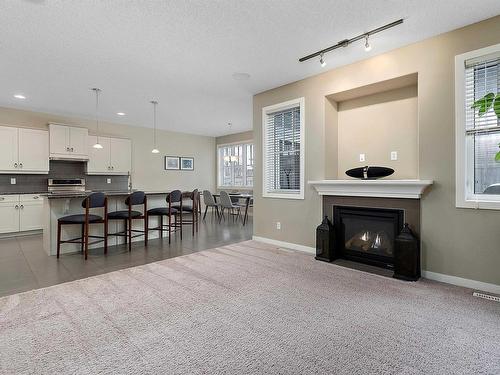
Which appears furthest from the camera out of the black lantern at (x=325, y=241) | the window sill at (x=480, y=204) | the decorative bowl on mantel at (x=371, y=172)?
the black lantern at (x=325, y=241)

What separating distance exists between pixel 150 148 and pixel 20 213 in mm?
Result: 3395

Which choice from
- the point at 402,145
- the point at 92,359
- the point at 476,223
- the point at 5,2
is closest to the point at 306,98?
the point at 402,145

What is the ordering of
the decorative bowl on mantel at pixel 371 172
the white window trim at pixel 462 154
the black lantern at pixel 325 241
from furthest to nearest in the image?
the black lantern at pixel 325 241
the decorative bowl on mantel at pixel 371 172
the white window trim at pixel 462 154

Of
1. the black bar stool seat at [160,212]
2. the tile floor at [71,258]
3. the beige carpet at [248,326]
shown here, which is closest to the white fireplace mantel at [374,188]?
the beige carpet at [248,326]

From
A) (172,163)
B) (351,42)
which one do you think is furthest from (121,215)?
(172,163)

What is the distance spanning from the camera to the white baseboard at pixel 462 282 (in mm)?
2628

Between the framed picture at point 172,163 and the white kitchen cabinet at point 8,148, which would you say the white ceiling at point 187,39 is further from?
the framed picture at point 172,163

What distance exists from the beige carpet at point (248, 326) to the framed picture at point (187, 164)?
231 inches

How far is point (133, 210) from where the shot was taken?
480cm

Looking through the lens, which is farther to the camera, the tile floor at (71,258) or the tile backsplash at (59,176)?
the tile backsplash at (59,176)

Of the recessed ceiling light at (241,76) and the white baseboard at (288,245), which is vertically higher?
the recessed ceiling light at (241,76)

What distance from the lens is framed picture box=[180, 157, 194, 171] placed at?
866 centimetres

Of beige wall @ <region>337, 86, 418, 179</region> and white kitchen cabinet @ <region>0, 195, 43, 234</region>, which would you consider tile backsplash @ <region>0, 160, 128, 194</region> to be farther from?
beige wall @ <region>337, 86, 418, 179</region>

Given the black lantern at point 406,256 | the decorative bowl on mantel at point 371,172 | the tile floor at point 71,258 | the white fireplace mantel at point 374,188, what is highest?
the decorative bowl on mantel at point 371,172
